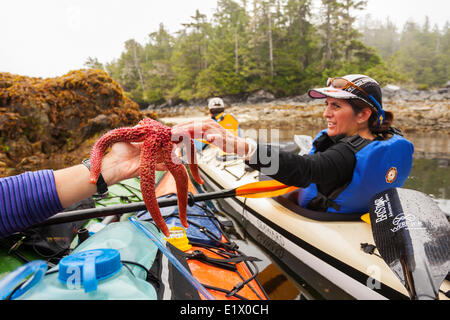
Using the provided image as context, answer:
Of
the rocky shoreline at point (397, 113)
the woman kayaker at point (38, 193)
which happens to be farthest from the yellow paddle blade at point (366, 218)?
the rocky shoreline at point (397, 113)

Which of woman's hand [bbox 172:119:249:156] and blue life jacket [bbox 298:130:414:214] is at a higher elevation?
woman's hand [bbox 172:119:249:156]

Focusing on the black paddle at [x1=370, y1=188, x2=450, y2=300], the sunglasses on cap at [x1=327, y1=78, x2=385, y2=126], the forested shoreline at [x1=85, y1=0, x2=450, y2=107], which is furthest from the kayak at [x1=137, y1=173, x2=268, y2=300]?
the forested shoreline at [x1=85, y1=0, x2=450, y2=107]

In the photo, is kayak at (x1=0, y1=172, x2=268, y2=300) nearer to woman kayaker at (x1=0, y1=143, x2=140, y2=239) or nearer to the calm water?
woman kayaker at (x1=0, y1=143, x2=140, y2=239)

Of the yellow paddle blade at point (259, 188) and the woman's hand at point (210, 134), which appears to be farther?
the yellow paddle blade at point (259, 188)

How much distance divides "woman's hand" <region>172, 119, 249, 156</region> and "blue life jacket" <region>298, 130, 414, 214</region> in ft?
3.66

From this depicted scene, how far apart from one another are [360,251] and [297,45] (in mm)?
31898

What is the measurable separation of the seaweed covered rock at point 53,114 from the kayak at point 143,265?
289 inches

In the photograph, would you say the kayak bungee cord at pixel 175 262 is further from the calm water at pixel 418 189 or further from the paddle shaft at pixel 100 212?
the calm water at pixel 418 189

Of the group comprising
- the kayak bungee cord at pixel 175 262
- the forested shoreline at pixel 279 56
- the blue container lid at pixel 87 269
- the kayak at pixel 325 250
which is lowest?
the kayak at pixel 325 250

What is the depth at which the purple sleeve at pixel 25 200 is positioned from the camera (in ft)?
3.36

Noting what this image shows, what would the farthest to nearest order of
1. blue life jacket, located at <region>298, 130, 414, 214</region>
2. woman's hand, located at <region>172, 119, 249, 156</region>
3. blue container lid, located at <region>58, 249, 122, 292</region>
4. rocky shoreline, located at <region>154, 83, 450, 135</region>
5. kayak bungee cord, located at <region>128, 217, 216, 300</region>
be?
rocky shoreline, located at <region>154, 83, 450, 135</region>
blue life jacket, located at <region>298, 130, 414, 214</region>
kayak bungee cord, located at <region>128, 217, 216, 300</region>
woman's hand, located at <region>172, 119, 249, 156</region>
blue container lid, located at <region>58, 249, 122, 292</region>

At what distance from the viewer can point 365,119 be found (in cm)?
216

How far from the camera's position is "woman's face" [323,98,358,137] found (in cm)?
214

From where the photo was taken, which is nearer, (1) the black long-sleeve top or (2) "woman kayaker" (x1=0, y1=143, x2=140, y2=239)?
(2) "woman kayaker" (x1=0, y1=143, x2=140, y2=239)
